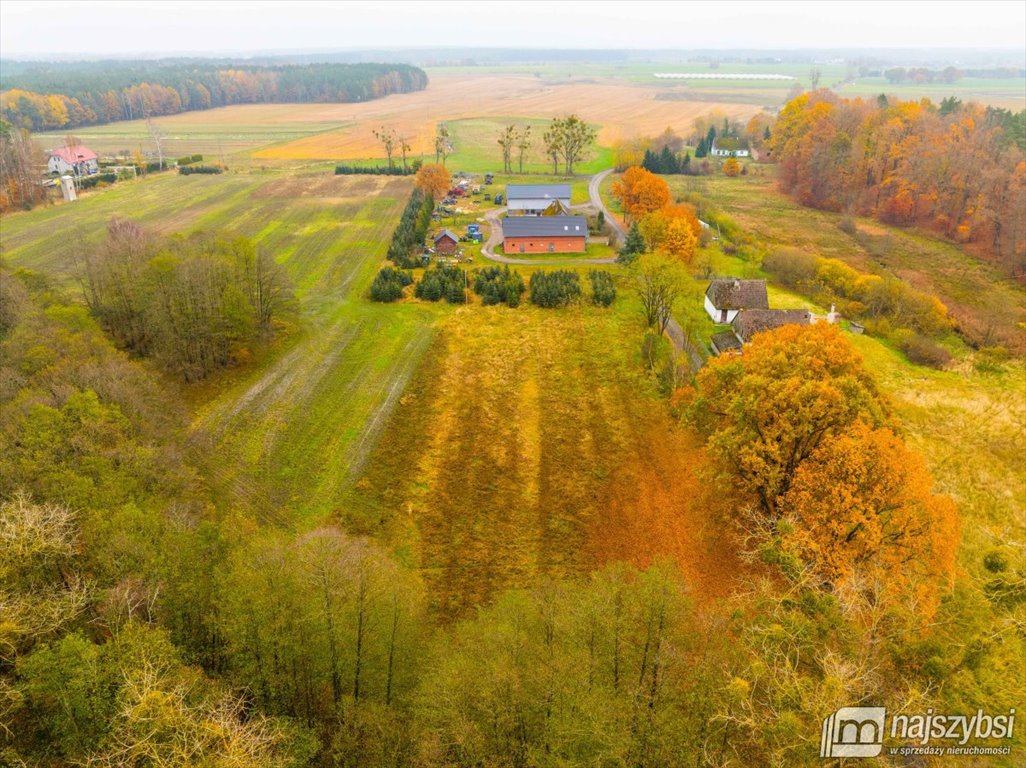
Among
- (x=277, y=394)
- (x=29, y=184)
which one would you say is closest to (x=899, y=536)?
(x=277, y=394)

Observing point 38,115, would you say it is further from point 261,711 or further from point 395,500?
point 261,711

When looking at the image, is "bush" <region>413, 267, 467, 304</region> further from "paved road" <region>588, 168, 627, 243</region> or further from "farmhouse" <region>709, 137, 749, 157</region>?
"farmhouse" <region>709, 137, 749, 157</region>

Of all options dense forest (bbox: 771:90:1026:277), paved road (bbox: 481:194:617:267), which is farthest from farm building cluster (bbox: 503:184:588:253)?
dense forest (bbox: 771:90:1026:277)

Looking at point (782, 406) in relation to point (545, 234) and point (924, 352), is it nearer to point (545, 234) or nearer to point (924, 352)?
point (924, 352)

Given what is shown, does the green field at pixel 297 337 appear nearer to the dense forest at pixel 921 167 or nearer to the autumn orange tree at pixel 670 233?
the autumn orange tree at pixel 670 233

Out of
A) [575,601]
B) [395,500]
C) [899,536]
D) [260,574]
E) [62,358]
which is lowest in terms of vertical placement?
[395,500]

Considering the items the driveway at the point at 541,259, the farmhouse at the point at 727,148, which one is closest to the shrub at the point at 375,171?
the driveway at the point at 541,259
